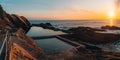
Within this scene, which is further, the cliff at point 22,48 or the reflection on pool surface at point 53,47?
the reflection on pool surface at point 53,47

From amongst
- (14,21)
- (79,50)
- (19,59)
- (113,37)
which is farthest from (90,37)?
(14,21)

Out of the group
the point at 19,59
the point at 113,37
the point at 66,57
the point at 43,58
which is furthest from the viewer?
the point at 113,37

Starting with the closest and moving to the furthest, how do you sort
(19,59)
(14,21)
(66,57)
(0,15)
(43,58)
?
1. (19,59)
2. (43,58)
3. (66,57)
4. (0,15)
5. (14,21)

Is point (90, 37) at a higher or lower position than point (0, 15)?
lower

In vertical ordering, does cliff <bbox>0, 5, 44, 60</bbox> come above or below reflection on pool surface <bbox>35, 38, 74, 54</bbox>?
above

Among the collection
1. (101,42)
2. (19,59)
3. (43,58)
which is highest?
(19,59)

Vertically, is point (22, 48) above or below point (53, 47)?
above

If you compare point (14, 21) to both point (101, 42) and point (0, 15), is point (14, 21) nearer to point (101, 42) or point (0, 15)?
point (0, 15)

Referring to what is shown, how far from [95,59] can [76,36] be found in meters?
18.5

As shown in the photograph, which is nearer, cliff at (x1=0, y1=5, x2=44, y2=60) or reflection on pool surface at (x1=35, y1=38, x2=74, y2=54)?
cliff at (x1=0, y1=5, x2=44, y2=60)

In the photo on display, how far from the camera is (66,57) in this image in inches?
687

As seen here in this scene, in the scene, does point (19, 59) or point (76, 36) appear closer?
point (19, 59)

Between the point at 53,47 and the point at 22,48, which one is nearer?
the point at 22,48

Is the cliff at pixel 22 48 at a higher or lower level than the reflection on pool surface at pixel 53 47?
higher
